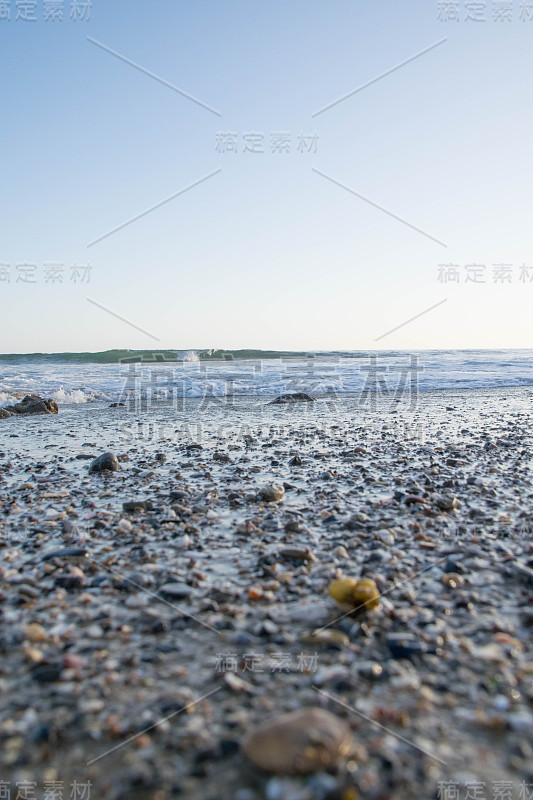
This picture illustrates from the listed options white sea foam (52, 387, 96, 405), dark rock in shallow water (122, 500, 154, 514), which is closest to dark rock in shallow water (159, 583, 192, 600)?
dark rock in shallow water (122, 500, 154, 514)

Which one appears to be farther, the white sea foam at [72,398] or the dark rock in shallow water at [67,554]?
the white sea foam at [72,398]

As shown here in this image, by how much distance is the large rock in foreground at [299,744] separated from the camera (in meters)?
1.66

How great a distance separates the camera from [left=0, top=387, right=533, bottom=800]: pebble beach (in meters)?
1.71

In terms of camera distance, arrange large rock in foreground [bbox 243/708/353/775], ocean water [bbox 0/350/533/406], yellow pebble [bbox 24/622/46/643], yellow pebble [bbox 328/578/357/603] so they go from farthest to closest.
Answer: ocean water [bbox 0/350/533/406], yellow pebble [bbox 328/578/357/603], yellow pebble [bbox 24/622/46/643], large rock in foreground [bbox 243/708/353/775]

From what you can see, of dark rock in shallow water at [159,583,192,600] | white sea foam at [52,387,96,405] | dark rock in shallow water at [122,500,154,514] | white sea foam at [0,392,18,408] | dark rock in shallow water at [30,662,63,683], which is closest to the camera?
dark rock in shallow water at [30,662,63,683]

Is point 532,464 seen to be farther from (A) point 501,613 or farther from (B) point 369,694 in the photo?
(B) point 369,694

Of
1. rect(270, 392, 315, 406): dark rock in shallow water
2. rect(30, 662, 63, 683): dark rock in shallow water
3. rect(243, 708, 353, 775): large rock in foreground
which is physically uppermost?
rect(270, 392, 315, 406): dark rock in shallow water

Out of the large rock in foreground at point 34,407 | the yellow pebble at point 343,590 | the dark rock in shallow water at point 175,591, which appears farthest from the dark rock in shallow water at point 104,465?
the large rock in foreground at point 34,407

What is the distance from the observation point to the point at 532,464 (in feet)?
21.3

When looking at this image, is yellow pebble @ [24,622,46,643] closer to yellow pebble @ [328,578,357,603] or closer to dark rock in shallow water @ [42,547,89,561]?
dark rock in shallow water @ [42,547,89,561]

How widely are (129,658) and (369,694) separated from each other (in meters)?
1.06

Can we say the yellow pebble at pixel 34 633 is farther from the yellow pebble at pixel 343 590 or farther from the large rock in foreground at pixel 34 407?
the large rock in foreground at pixel 34 407

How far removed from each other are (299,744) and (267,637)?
0.81 m

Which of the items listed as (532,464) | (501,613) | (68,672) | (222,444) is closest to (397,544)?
(501,613)
